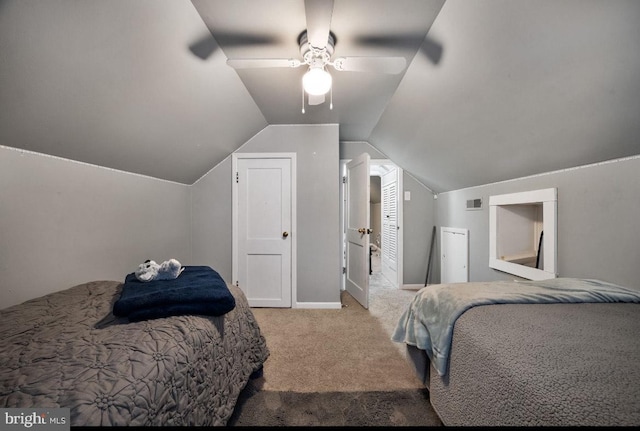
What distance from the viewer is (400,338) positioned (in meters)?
1.51

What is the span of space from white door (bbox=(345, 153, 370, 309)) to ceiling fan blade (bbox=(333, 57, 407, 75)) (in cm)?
152

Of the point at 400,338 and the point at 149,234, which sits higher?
the point at 149,234

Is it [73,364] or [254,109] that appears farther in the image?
[254,109]

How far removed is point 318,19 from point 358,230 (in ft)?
7.84

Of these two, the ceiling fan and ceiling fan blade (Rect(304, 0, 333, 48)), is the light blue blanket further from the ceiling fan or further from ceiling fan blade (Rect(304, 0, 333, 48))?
ceiling fan blade (Rect(304, 0, 333, 48))

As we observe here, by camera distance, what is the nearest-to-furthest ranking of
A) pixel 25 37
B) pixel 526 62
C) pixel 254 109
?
pixel 25 37 → pixel 526 62 → pixel 254 109

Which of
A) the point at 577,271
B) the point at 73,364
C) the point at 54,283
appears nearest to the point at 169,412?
the point at 73,364

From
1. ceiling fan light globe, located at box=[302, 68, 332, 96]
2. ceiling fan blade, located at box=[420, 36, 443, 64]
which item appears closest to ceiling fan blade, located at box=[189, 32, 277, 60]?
ceiling fan light globe, located at box=[302, 68, 332, 96]

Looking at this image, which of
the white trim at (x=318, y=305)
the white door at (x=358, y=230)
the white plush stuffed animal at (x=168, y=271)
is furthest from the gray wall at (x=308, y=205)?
the white plush stuffed animal at (x=168, y=271)

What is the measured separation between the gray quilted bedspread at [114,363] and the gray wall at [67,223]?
0.83ft

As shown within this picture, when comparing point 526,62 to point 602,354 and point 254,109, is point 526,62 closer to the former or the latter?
point 602,354

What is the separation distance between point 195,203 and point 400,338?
2.79 metres

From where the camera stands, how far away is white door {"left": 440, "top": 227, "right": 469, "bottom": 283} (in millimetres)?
3004

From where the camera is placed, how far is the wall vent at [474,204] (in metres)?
2.73
